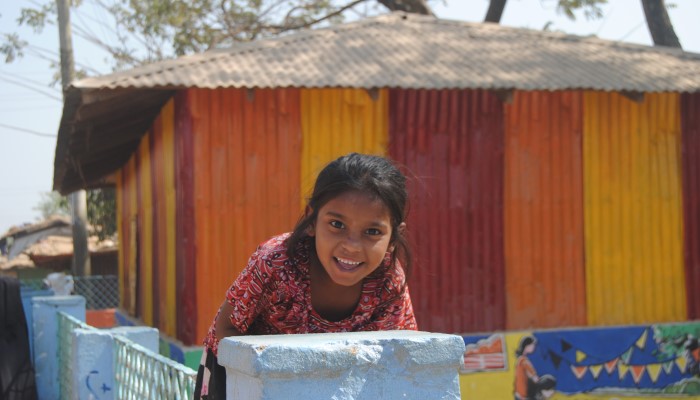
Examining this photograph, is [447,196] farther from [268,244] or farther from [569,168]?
[268,244]

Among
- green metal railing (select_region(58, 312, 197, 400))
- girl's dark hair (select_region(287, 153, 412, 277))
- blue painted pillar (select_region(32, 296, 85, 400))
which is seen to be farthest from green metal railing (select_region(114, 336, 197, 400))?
blue painted pillar (select_region(32, 296, 85, 400))

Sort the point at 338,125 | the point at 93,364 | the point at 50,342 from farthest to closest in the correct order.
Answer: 1. the point at 338,125
2. the point at 50,342
3. the point at 93,364

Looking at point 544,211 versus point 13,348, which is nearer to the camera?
point 13,348

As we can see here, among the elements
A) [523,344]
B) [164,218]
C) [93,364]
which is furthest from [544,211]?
[93,364]

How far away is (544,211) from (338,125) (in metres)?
2.30

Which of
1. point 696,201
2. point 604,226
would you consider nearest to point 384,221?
point 604,226

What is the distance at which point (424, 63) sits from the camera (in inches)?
373

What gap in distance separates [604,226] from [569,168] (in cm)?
71

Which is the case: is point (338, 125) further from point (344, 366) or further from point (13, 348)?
point (344, 366)

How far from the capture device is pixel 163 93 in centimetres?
948

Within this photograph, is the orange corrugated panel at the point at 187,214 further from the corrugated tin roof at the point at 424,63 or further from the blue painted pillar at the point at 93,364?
the blue painted pillar at the point at 93,364

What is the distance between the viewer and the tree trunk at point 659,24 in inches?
651

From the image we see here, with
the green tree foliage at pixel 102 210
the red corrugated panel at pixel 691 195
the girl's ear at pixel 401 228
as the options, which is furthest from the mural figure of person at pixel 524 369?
the green tree foliage at pixel 102 210

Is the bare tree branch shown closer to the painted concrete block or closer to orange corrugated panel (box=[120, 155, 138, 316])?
orange corrugated panel (box=[120, 155, 138, 316])
